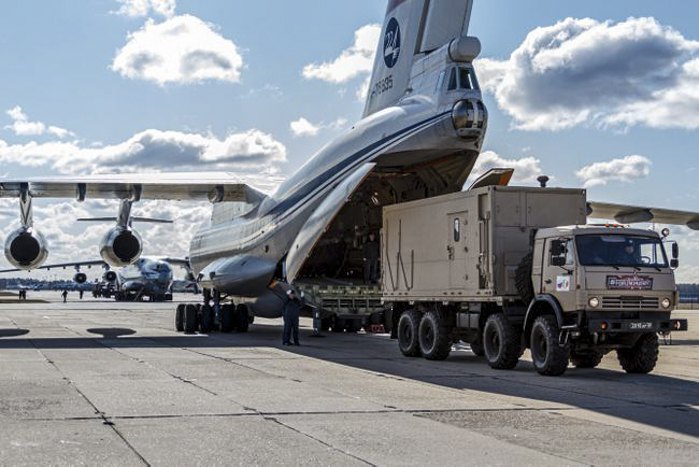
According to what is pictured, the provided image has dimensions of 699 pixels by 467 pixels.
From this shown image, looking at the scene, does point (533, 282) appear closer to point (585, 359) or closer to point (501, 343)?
point (501, 343)

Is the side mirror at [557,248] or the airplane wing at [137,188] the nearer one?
the side mirror at [557,248]

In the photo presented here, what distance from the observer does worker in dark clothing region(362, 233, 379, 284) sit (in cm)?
2245

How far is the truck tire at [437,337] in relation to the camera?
54.9 ft

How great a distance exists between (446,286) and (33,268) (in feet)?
47.3

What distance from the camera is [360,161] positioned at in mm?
19906

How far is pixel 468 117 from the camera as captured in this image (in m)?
17.3

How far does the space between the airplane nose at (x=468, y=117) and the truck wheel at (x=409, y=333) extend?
3.71m

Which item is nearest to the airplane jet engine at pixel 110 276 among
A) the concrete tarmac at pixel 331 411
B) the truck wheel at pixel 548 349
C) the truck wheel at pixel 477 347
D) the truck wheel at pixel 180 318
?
the truck wheel at pixel 180 318

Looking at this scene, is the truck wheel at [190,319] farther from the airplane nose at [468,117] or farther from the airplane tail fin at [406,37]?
the airplane nose at [468,117]

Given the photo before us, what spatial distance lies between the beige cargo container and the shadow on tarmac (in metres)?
1.45

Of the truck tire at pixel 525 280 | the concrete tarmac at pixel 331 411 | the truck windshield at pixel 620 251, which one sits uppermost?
the truck windshield at pixel 620 251

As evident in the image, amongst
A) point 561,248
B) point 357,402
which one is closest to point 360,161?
point 561,248

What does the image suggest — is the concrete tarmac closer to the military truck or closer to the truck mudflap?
the military truck

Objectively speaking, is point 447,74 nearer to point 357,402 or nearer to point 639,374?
point 639,374
